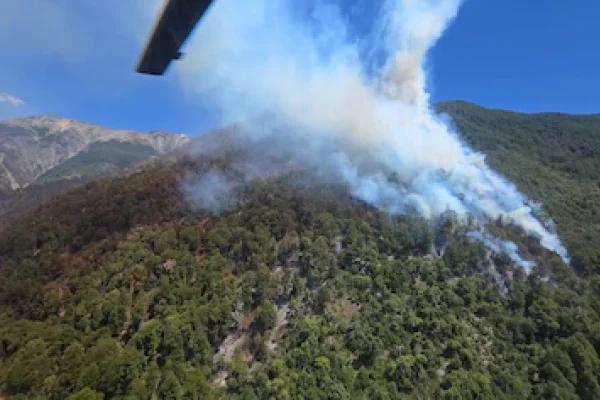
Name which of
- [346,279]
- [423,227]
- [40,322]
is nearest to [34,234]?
[40,322]

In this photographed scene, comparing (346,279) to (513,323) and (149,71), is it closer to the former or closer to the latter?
(513,323)

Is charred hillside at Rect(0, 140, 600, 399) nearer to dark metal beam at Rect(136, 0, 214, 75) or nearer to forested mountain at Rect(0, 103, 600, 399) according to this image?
forested mountain at Rect(0, 103, 600, 399)

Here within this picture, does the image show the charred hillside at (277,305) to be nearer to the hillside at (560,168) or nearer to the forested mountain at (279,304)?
the forested mountain at (279,304)

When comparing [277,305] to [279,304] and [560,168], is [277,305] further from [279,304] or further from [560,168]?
[560,168]

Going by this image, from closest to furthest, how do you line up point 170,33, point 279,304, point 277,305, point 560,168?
point 170,33, point 277,305, point 279,304, point 560,168

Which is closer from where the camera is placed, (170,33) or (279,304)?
(170,33)

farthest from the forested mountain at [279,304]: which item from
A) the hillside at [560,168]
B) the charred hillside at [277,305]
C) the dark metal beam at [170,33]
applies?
the dark metal beam at [170,33]

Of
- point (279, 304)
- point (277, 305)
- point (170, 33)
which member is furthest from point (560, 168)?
point (170, 33)
